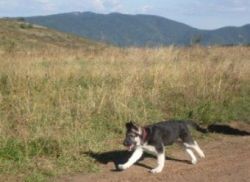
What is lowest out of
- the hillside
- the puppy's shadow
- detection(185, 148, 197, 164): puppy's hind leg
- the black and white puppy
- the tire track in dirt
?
the hillside

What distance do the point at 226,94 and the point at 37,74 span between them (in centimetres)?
399

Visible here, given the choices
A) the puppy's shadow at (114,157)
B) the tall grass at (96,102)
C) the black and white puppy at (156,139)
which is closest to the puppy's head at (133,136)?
the black and white puppy at (156,139)

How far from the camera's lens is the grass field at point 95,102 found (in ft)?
27.7

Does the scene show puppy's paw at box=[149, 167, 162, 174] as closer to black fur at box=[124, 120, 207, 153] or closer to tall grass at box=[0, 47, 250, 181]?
black fur at box=[124, 120, 207, 153]

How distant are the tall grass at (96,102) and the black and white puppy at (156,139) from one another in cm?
70

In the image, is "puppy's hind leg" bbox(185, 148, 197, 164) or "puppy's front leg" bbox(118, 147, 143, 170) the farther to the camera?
"puppy's hind leg" bbox(185, 148, 197, 164)

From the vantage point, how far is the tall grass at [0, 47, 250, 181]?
8477mm

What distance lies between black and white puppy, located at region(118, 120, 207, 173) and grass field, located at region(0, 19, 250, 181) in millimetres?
652

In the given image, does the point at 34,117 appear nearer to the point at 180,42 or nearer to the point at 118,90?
the point at 118,90

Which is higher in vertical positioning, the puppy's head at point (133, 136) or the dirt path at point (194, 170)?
the puppy's head at point (133, 136)

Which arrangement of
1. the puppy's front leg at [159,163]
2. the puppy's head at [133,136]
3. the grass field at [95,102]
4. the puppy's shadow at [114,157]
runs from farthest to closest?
the puppy's shadow at [114,157], the grass field at [95,102], the puppy's front leg at [159,163], the puppy's head at [133,136]

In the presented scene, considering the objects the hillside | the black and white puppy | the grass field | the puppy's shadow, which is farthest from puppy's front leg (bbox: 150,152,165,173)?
the hillside

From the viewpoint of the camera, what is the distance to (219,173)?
790 cm

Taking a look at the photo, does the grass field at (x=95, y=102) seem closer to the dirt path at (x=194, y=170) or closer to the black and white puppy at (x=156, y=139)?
the dirt path at (x=194, y=170)
